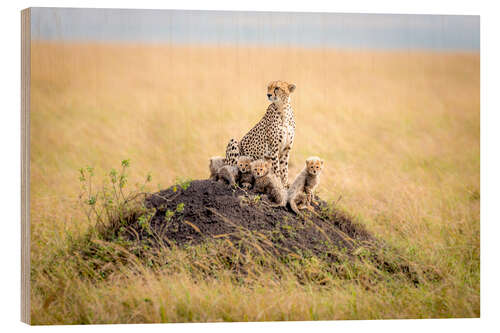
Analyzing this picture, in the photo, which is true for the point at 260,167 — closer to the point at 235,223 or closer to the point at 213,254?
the point at 235,223

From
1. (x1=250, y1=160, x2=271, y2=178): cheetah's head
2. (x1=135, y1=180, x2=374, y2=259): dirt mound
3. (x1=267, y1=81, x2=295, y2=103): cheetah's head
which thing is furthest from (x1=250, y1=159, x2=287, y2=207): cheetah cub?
(x1=267, y1=81, x2=295, y2=103): cheetah's head

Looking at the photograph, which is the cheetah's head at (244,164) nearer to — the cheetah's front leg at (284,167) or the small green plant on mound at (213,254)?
the small green plant on mound at (213,254)

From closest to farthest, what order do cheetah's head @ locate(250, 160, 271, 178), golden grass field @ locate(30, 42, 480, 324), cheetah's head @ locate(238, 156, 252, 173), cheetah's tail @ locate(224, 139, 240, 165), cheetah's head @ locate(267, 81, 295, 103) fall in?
golden grass field @ locate(30, 42, 480, 324) < cheetah's head @ locate(250, 160, 271, 178) < cheetah's head @ locate(238, 156, 252, 173) < cheetah's head @ locate(267, 81, 295, 103) < cheetah's tail @ locate(224, 139, 240, 165)

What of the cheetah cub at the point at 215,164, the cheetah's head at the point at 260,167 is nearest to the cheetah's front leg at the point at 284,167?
the cheetah's head at the point at 260,167

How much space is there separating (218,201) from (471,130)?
11.1 feet

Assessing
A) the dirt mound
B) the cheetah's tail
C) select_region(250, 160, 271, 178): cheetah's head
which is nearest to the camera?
the dirt mound

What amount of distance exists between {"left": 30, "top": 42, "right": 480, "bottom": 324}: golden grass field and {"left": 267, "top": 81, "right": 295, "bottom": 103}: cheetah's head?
68 centimetres

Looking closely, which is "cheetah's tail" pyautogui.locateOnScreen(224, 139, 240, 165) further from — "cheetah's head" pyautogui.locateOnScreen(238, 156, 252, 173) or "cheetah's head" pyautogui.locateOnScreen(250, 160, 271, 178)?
"cheetah's head" pyautogui.locateOnScreen(250, 160, 271, 178)

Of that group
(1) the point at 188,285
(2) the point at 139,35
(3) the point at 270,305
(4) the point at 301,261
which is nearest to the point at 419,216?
(4) the point at 301,261

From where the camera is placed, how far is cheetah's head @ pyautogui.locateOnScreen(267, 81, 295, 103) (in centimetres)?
715

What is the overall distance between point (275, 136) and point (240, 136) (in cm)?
193

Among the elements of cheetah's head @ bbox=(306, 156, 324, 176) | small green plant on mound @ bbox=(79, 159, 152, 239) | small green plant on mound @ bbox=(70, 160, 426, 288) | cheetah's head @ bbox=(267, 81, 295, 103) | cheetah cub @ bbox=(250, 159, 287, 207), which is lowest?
small green plant on mound @ bbox=(70, 160, 426, 288)

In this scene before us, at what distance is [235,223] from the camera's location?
684cm

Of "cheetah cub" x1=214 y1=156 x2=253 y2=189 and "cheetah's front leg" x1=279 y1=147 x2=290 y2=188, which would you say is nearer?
"cheetah cub" x1=214 y1=156 x2=253 y2=189
